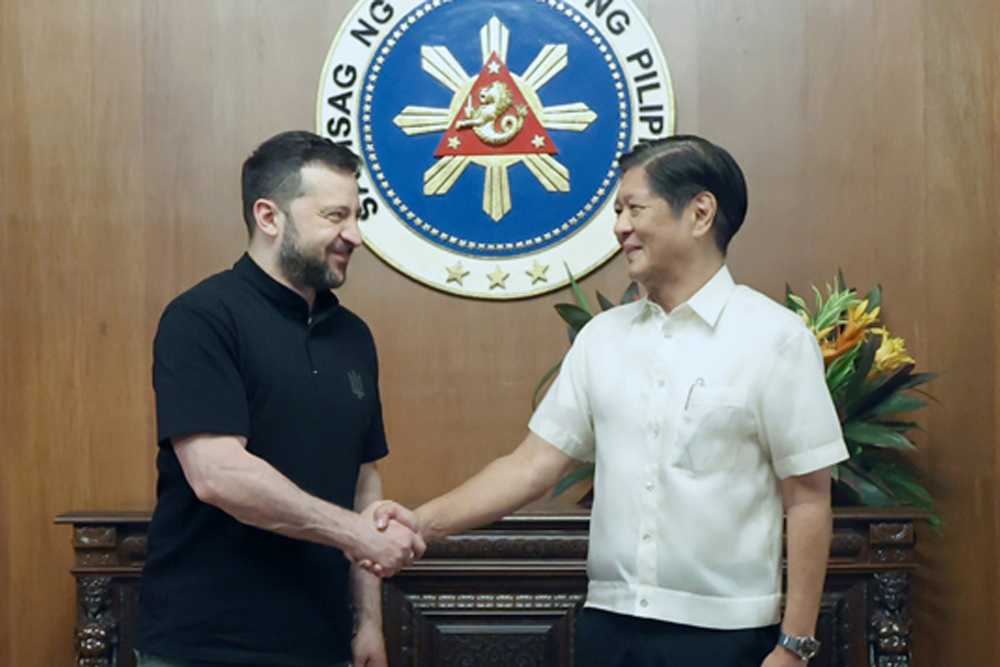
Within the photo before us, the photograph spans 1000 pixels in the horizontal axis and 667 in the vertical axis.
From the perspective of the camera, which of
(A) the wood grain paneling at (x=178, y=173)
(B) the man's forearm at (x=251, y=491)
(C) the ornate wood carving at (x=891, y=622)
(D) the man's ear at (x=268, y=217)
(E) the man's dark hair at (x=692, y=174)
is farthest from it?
(A) the wood grain paneling at (x=178, y=173)

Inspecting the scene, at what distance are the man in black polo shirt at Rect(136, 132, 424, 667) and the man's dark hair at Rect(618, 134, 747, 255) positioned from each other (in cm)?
59

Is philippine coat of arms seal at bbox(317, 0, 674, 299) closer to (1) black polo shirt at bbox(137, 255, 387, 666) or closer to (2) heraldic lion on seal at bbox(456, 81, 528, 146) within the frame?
(2) heraldic lion on seal at bbox(456, 81, 528, 146)

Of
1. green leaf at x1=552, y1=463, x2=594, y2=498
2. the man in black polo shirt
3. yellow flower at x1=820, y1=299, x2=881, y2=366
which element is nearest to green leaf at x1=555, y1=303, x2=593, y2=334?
green leaf at x1=552, y1=463, x2=594, y2=498

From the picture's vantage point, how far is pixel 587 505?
10.6 feet

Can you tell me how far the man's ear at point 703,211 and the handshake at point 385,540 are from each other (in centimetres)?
78

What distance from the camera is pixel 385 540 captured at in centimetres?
237

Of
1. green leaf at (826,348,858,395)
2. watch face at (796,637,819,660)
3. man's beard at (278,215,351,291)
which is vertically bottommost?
watch face at (796,637,819,660)

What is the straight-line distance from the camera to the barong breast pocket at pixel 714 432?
2150 millimetres

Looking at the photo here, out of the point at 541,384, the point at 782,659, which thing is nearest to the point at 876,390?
the point at 541,384

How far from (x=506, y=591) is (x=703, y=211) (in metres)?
1.18

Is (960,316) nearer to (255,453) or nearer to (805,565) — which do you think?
(805,565)

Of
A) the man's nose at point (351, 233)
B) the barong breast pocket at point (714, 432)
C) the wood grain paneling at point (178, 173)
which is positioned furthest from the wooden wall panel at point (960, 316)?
the man's nose at point (351, 233)

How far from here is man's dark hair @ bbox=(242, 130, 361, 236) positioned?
2.37 m

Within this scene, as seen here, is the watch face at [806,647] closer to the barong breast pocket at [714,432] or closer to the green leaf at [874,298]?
the barong breast pocket at [714,432]
